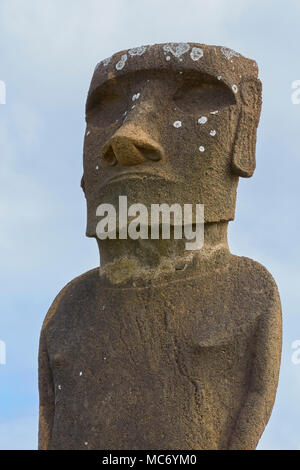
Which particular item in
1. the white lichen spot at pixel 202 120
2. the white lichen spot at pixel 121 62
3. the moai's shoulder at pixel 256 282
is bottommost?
the moai's shoulder at pixel 256 282

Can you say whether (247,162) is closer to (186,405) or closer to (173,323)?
(173,323)

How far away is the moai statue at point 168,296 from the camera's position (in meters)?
4.46

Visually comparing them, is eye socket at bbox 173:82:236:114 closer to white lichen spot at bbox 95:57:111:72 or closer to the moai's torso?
white lichen spot at bbox 95:57:111:72

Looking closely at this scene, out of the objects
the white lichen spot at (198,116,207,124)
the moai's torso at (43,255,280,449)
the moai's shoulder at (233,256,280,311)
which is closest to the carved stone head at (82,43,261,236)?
the white lichen spot at (198,116,207,124)

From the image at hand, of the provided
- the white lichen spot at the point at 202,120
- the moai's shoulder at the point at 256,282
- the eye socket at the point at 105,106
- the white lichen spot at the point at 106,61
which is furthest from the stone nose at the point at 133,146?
the moai's shoulder at the point at 256,282

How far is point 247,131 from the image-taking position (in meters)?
4.94

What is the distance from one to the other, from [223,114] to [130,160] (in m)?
0.61

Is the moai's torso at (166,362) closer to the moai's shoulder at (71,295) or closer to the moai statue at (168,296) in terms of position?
the moai statue at (168,296)

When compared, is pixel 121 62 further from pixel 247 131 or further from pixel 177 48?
pixel 247 131

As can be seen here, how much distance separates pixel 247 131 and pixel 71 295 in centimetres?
153

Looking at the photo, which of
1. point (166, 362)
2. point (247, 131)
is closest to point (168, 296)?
point (166, 362)

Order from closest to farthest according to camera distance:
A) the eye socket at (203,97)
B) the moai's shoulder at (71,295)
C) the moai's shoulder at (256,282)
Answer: the moai's shoulder at (256,282) < the eye socket at (203,97) < the moai's shoulder at (71,295)

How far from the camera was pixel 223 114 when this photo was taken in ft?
15.8
